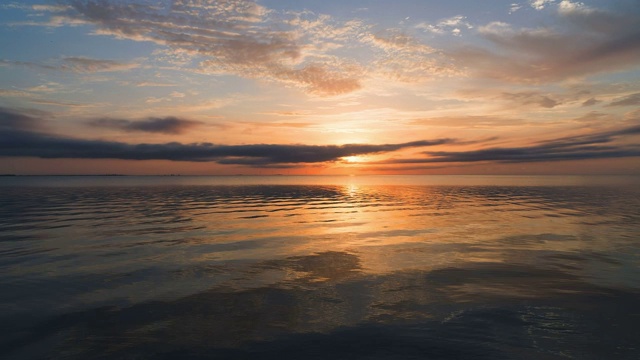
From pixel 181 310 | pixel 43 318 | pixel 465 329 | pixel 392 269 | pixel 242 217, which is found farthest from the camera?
pixel 242 217

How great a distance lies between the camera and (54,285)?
15055mm

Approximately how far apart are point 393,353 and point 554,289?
880 cm

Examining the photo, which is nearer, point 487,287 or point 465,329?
point 465,329

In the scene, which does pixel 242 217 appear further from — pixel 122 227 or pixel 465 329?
pixel 465 329

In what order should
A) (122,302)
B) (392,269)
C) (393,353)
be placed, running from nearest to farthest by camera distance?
(393,353) → (122,302) → (392,269)

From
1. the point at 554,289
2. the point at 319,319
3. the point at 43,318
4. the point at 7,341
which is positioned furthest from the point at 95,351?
the point at 554,289

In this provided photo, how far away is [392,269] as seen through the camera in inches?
697

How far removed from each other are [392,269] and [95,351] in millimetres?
12171

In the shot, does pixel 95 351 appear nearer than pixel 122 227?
Yes

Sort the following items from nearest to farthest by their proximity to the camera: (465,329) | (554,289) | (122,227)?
(465,329)
(554,289)
(122,227)

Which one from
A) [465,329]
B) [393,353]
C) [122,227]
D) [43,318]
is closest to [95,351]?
[43,318]

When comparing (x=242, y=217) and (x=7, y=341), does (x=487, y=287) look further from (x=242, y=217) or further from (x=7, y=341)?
(x=242, y=217)

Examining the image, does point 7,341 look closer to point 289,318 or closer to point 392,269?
point 289,318

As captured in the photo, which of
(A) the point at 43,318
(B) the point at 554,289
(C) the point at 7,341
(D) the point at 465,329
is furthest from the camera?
(B) the point at 554,289
